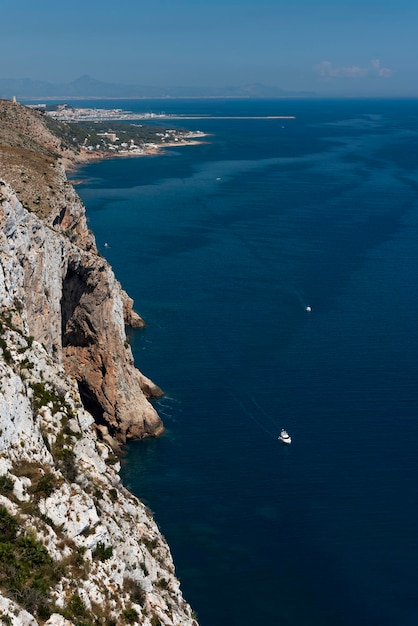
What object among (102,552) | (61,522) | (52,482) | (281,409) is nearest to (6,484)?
(52,482)

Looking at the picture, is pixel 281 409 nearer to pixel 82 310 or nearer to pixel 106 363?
pixel 106 363

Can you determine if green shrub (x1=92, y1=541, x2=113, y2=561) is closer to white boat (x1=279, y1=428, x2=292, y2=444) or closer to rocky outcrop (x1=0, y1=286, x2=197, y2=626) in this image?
rocky outcrop (x1=0, y1=286, x2=197, y2=626)

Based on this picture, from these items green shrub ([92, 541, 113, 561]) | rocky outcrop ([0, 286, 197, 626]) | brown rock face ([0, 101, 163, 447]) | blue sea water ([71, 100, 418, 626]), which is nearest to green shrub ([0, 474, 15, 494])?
rocky outcrop ([0, 286, 197, 626])

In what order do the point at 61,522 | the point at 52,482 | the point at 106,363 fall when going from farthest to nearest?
the point at 106,363
the point at 52,482
the point at 61,522

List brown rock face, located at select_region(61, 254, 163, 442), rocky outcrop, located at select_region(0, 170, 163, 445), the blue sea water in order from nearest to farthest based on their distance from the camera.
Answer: the blue sea water → rocky outcrop, located at select_region(0, 170, 163, 445) → brown rock face, located at select_region(61, 254, 163, 442)

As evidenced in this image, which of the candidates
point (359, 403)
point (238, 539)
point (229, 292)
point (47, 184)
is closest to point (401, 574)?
point (238, 539)

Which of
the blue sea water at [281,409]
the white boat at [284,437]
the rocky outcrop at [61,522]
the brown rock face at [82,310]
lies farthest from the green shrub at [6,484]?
the white boat at [284,437]

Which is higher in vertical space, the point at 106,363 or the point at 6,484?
the point at 6,484
